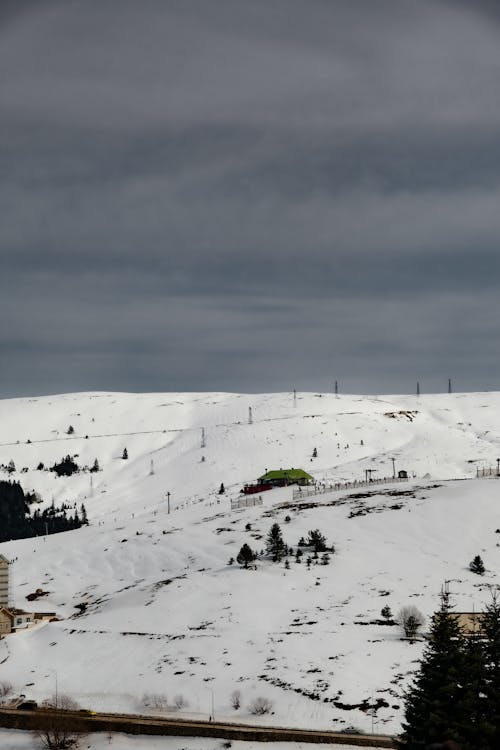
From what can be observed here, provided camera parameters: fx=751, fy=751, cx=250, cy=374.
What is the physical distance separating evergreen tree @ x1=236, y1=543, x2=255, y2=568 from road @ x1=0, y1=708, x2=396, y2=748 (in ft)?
86.7

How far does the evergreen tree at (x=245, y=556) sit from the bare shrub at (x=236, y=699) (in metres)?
24.6

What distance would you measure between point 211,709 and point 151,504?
99.4m

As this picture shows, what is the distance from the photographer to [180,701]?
44.4 metres

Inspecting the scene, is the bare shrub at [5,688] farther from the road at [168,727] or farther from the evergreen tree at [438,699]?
the evergreen tree at [438,699]

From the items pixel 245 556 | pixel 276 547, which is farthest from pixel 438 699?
pixel 276 547

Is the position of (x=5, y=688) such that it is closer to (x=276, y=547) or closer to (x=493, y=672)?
(x=276, y=547)

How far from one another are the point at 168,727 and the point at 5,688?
14.9m

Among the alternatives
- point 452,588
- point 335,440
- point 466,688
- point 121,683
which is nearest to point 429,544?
point 452,588

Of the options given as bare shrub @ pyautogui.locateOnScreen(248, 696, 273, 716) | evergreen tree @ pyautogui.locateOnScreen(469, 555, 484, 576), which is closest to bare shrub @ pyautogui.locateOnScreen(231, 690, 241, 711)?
bare shrub @ pyautogui.locateOnScreen(248, 696, 273, 716)

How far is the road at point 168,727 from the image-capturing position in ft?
122

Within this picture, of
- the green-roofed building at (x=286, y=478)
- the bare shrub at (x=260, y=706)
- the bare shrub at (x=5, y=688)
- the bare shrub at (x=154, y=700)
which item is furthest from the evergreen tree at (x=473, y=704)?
the green-roofed building at (x=286, y=478)

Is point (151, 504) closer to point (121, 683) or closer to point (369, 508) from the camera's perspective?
point (369, 508)

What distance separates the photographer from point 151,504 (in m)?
141

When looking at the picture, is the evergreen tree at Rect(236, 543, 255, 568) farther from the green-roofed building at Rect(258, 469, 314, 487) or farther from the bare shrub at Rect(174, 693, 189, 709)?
the green-roofed building at Rect(258, 469, 314, 487)
